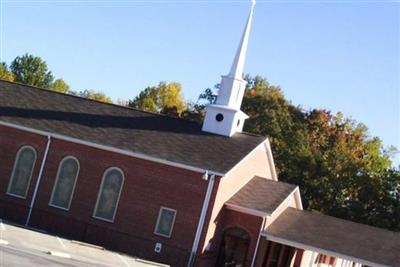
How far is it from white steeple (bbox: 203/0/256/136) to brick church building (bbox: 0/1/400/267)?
59 millimetres

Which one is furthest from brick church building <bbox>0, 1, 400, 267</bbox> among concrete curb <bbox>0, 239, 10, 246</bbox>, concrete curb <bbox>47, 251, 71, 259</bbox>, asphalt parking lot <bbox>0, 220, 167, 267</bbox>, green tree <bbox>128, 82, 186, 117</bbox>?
green tree <bbox>128, 82, 186, 117</bbox>

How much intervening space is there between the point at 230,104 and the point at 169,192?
752 cm

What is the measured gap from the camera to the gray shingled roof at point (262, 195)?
35.7 m

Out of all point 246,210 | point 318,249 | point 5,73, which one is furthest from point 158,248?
point 5,73

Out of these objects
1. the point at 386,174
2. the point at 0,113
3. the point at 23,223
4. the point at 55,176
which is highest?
the point at 386,174

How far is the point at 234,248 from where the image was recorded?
36500 mm

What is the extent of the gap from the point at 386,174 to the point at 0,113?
31226 millimetres

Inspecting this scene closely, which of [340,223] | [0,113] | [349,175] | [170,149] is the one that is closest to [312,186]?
[349,175]

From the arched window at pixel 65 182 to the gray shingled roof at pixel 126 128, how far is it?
1.55 meters

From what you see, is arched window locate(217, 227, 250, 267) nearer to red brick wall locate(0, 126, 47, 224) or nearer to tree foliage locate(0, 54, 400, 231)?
red brick wall locate(0, 126, 47, 224)

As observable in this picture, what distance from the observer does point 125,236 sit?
35.9m

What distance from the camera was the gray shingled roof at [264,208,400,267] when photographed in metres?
34.0

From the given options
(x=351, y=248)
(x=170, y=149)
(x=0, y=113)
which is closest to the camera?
(x=351, y=248)

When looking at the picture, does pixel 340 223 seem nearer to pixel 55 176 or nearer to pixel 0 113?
pixel 55 176
